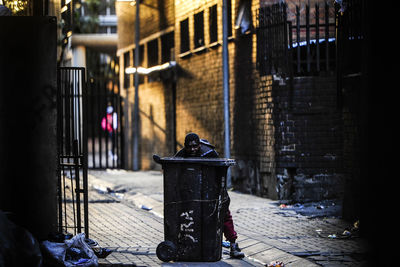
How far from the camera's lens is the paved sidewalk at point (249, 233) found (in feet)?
26.1

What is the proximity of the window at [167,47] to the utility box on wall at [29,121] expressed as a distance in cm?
1408

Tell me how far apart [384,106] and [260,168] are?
12.1 meters

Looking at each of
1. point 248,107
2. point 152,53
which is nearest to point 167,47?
point 152,53

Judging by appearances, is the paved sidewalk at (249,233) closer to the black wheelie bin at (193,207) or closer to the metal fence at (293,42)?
the black wheelie bin at (193,207)

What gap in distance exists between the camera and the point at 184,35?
826 inches

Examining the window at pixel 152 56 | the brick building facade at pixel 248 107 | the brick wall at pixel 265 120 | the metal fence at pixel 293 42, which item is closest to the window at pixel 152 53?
the window at pixel 152 56

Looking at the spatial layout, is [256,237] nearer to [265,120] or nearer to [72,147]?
[72,147]

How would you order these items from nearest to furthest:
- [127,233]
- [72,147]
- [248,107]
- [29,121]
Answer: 1. [29,121]
2. [72,147]
3. [127,233]
4. [248,107]

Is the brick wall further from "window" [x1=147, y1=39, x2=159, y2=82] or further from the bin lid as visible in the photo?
the bin lid

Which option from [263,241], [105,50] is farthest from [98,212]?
[105,50]

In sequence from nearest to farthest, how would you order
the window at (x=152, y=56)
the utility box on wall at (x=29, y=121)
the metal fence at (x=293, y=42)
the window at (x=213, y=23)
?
the utility box on wall at (x=29, y=121) < the metal fence at (x=293, y=42) < the window at (x=213, y=23) < the window at (x=152, y=56)

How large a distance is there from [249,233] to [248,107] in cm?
617

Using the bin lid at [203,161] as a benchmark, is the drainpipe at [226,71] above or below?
above

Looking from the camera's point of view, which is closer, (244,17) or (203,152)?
(203,152)
